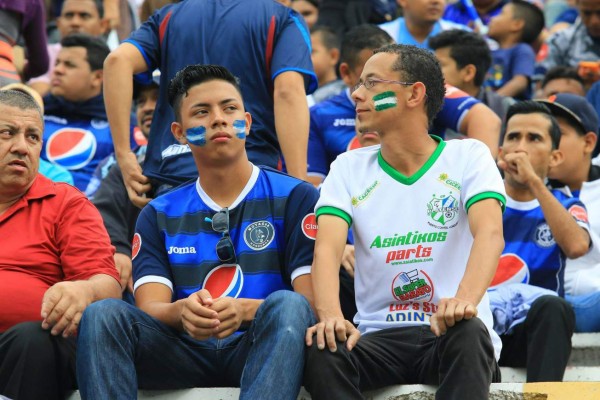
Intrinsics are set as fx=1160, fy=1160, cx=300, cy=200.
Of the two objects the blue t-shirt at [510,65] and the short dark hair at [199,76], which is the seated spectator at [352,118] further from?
the blue t-shirt at [510,65]

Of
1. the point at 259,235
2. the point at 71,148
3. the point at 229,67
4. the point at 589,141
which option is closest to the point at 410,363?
the point at 259,235

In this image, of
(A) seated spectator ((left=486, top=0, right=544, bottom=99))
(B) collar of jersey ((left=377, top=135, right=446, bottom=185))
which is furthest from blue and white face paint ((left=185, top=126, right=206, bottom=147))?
(A) seated spectator ((left=486, top=0, right=544, bottom=99))

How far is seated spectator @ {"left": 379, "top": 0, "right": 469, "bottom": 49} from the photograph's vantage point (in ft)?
28.3

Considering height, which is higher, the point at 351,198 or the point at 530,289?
the point at 351,198

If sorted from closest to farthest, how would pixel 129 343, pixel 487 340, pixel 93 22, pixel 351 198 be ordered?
pixel 487 340, pixel 129 343, pixel 351 198, pixel 93 22

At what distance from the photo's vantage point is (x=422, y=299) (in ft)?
14.7

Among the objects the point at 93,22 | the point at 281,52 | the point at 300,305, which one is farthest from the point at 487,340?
the point at 93,22

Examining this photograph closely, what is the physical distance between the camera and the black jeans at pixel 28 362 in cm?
430

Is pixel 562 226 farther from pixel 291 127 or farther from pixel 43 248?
pixel 43 248

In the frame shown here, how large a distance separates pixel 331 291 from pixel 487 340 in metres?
0.64

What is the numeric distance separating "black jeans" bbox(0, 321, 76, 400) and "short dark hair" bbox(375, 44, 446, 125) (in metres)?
1.76

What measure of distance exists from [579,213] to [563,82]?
9.51 feet

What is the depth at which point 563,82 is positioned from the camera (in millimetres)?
8492

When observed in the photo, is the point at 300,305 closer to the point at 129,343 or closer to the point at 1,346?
the point at 129,343
